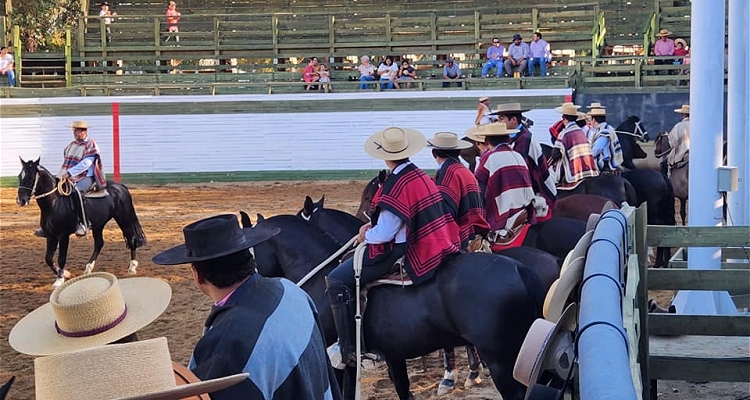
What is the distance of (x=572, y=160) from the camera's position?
10453 millimetres

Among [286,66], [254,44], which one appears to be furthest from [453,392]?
[254,44]

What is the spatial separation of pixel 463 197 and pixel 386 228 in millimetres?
1049

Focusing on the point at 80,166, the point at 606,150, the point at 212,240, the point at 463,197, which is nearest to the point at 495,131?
the point at 463,197

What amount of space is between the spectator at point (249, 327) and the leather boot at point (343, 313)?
2.49 meters

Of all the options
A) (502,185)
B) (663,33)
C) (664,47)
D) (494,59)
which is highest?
(663,33)

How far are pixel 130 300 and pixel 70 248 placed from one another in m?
12.2

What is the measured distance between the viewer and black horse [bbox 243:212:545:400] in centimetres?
523

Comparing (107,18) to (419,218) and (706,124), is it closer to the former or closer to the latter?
(706,124)

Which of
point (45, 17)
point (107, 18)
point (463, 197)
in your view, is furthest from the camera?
point (45, 17)

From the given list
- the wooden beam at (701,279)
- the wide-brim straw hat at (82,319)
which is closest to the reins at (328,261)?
the wooden beam at (701,279)

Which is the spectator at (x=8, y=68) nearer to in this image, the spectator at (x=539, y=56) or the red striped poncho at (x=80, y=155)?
the red striped poncho at (x=80, y=155)

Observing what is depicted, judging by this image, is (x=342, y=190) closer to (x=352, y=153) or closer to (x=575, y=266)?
(x=352, y=153)

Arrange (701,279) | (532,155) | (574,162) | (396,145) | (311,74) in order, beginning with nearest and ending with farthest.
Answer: (701,279) < (396,145) < (532,155) < (574,162) < (311,74)

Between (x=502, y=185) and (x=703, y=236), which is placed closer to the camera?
(x=703, y=236)
